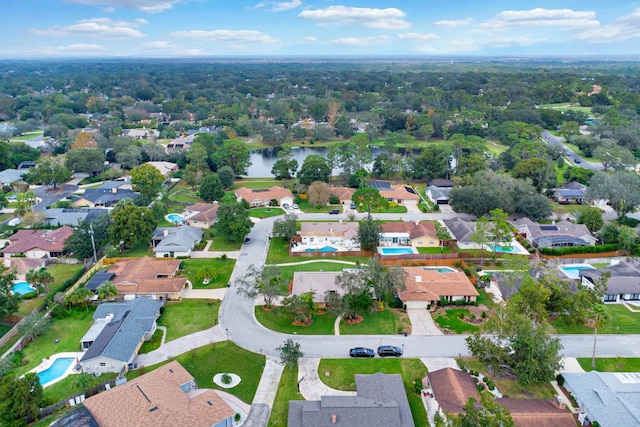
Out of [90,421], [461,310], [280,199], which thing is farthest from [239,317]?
[280,199]

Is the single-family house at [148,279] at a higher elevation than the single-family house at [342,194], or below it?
below

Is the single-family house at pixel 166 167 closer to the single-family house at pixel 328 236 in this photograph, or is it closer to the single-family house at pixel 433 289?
the single-family house at pixel 328 236

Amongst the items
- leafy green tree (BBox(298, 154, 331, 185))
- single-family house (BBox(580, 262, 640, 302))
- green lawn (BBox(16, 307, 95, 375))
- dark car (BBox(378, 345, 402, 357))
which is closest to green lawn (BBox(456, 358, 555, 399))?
dark car (BBox(378, 345, 402, 357))

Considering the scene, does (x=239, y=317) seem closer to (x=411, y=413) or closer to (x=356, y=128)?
(x=411, y=413)

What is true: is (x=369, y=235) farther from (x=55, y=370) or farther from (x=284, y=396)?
(x=55, y=370)

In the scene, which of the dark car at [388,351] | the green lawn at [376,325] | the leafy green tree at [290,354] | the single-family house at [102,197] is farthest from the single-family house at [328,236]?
the single-family house at [102,197]

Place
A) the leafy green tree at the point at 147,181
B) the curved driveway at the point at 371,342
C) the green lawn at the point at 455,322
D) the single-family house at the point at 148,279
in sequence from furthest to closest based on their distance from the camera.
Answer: the leafy green tree at the point at 147,181 < the single-family house at the point at 148,279 < the green lawn at the point at 455,322 < the curved driveway at the point at 371,342

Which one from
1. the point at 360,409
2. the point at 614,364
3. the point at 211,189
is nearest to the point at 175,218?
the point at 211,189
